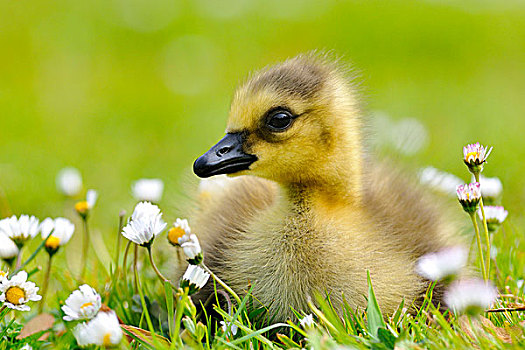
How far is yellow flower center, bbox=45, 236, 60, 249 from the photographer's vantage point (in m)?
2.36

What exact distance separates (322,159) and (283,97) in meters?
0.25

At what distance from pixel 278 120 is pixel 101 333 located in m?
0.95

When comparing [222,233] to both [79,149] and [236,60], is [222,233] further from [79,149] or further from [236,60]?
[236,60]

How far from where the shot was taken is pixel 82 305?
5.98ft

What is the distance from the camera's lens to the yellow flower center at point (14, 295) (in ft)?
6.57

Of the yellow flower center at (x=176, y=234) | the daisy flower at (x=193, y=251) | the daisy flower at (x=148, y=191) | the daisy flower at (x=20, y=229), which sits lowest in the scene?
the daisy flower at (x=20, y=229)

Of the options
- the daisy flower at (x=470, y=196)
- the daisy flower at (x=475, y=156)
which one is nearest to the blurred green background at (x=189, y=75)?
the daisy flower at (x=475, y=156)

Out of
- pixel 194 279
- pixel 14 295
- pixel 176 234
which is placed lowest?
pixel 14 295

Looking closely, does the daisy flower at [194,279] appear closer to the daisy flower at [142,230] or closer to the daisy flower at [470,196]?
the daisy flower at [142,230]

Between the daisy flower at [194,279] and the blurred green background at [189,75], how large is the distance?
1.64 metres

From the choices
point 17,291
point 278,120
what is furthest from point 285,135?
point 17,291

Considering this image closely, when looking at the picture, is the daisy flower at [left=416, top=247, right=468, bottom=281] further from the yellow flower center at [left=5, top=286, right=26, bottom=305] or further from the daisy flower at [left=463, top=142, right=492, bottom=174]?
the yellow flower center at [left=5, top=286, right=26, bottom=305]

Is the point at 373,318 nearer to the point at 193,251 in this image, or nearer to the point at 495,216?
the point at 193,251

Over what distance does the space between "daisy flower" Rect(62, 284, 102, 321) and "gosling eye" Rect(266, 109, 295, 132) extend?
2.67 ft
